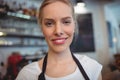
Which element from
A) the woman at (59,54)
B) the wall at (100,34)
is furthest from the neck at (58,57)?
the wall at (100,34)

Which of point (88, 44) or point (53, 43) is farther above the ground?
point (53, 43)

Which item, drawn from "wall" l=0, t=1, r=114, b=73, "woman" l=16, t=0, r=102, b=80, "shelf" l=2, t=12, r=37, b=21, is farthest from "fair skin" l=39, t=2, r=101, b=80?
"wall" l=0, t=1, r=114, b=73

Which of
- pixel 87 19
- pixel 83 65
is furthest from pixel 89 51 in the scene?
pixel 83 65

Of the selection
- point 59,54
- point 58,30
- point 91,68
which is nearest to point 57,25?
point 58,30

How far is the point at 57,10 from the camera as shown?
1.99 feet

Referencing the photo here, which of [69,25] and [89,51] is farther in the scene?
[89,51]

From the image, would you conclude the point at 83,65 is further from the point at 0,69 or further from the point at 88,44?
the point at 88,44

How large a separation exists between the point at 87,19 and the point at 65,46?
3593 mm

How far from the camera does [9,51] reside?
2486mm

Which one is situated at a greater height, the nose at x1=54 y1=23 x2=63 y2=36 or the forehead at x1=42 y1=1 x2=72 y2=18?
the forehead at x1=42 y1=1 x2=72 y2=18

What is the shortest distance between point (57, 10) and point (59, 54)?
17 cm

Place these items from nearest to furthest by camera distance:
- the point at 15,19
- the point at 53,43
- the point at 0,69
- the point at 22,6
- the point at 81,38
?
the point at 53,43 < the point at 0,69 < the point at 15,19 < the point at 22,6 < the point at 81,38

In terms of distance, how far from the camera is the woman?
610mm

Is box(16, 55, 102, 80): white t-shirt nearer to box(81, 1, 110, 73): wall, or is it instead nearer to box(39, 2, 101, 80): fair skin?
box(39, 2, 101, 80): fair skin
